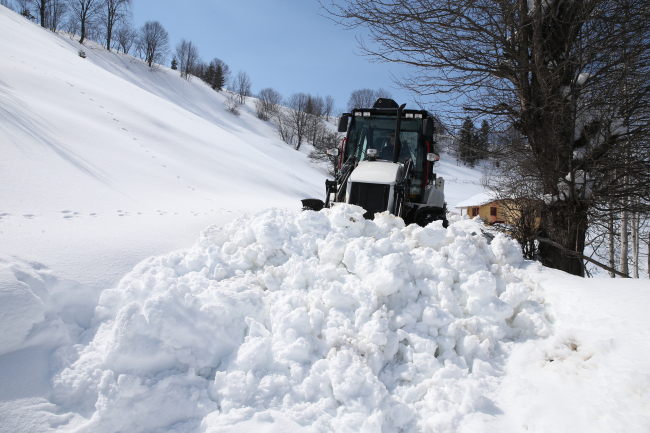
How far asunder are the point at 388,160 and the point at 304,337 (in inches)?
177

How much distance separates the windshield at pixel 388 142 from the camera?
6.62 m

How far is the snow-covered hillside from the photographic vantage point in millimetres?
2225

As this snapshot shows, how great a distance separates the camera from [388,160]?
6504 mm

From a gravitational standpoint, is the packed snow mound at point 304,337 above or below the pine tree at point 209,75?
below

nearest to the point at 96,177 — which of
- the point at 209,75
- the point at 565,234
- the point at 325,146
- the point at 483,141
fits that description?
the point at 483,141

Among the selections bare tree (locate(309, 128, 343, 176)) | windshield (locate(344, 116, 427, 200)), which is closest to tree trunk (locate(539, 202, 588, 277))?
windshield (locate(344, 116, 427, 200))

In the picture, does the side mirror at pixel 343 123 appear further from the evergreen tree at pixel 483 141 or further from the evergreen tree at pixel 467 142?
the evergreen tree at pixel 483 141

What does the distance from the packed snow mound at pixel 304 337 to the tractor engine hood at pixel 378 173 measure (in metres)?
1.76

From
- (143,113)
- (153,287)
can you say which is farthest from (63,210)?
(143,113)

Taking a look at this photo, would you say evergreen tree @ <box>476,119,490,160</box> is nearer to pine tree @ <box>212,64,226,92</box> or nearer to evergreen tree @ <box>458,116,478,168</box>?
evergreen tree @ <box>458,116,478,168</box>

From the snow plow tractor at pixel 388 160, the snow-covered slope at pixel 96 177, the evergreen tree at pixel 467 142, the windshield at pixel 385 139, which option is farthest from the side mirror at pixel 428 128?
the snow-covered slope at pixel 96 177

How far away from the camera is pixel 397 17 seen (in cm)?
449

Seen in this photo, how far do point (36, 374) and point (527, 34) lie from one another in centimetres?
624

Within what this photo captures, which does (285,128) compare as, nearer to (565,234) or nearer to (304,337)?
(565,234)
